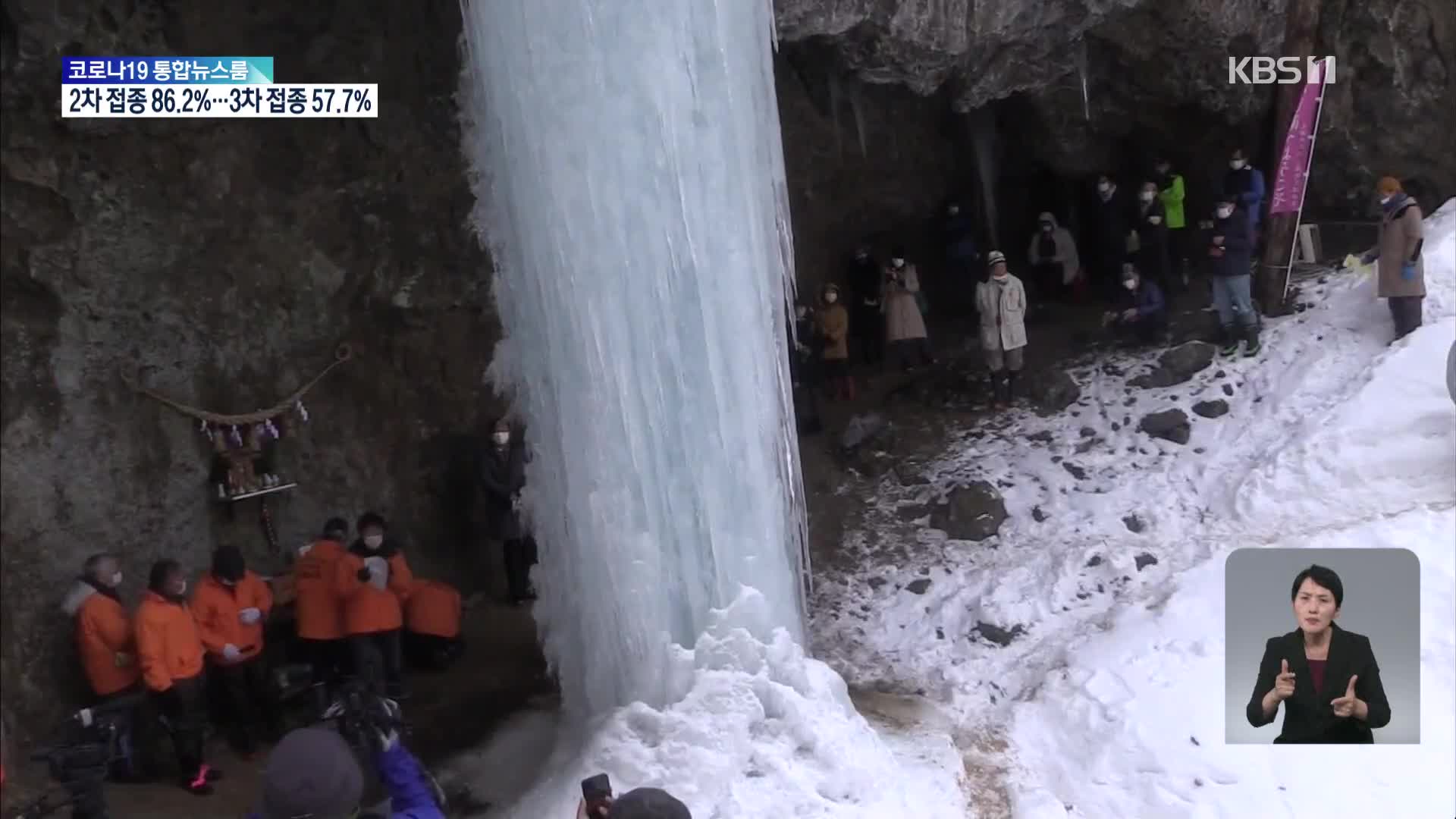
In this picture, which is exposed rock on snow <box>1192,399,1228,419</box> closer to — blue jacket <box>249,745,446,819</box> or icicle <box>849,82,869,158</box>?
icicle <box>849,82,869,158</box>

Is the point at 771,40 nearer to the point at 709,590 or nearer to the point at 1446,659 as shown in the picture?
the point at 709,590

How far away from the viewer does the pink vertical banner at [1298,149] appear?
778cm

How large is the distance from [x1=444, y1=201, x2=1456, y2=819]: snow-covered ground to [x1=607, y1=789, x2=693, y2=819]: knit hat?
75.2 inches

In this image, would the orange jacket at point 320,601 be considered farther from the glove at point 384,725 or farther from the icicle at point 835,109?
the icicle at point 835,109

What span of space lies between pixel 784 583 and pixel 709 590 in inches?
18.8

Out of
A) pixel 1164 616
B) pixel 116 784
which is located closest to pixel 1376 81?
pixel 1164 616

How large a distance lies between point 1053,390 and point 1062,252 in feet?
6.34

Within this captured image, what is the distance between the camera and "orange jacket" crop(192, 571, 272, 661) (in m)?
5.45

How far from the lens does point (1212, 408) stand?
303 inches

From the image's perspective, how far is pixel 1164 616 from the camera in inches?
240

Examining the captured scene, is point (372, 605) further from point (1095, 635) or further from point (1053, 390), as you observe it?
point (1053, 390)

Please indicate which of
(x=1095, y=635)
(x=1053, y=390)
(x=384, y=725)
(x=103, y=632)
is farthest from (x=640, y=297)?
(x=1053, y=390)

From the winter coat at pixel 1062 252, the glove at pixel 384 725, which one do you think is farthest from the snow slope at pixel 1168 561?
the glove at pixel 384 725

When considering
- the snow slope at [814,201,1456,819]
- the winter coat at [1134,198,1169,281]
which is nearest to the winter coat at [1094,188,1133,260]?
the winter coat at [1134,198,1169,281]
